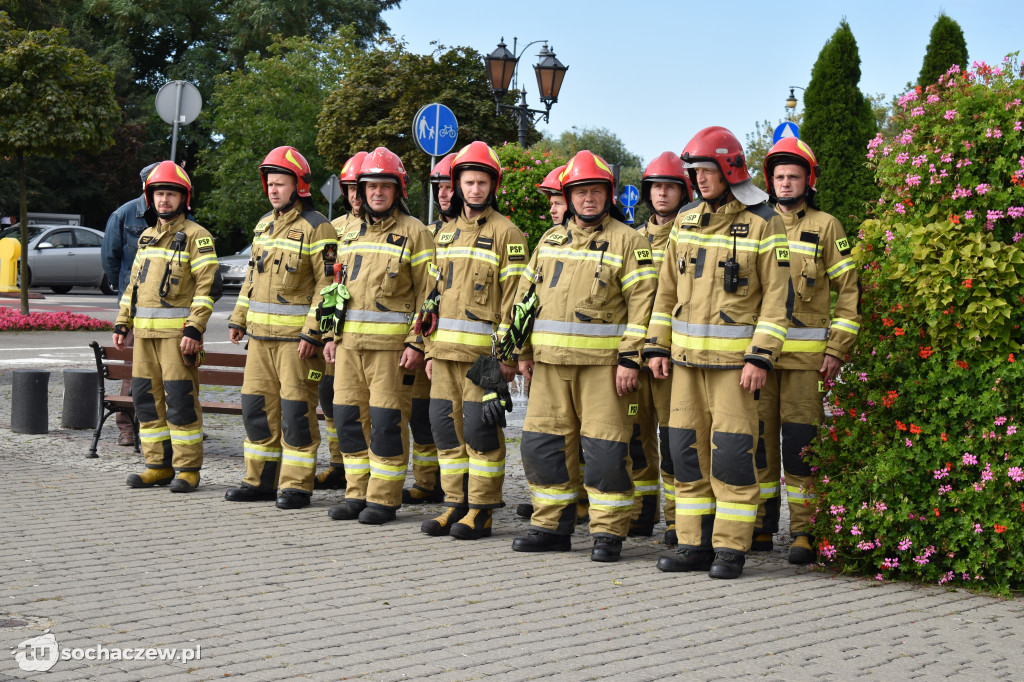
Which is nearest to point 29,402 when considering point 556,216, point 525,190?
point 556,216

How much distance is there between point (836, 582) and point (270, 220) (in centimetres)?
460

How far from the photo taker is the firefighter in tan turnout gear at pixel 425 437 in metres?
8.28

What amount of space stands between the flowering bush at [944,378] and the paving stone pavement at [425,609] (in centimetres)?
27

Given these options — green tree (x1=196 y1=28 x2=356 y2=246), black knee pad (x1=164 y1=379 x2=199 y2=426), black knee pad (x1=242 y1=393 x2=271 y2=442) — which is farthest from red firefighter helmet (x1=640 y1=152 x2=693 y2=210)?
green tree (x1=196 y1=28 x2=356 y2=246)

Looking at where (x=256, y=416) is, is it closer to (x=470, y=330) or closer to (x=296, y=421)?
(x=296, y=421)

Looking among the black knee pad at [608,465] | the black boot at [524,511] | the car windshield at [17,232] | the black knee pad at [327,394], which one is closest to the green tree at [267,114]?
the car windshield at [17,232]

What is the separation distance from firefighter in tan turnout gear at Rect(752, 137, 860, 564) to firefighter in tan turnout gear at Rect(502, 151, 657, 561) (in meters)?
0.87

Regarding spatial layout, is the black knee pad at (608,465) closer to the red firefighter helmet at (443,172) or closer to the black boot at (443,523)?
the black boot at (443,523)

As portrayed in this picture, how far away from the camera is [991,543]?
5.99 m

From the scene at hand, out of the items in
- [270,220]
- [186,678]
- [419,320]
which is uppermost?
[270,220]

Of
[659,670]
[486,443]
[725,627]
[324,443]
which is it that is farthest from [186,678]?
[324,443]

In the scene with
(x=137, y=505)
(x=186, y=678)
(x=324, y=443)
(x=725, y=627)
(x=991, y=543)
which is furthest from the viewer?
(x=324, y=443)

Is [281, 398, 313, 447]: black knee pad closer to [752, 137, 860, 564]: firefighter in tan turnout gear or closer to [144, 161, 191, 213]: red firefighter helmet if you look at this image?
[144, 161, 191, 213]: red firefighter helmet

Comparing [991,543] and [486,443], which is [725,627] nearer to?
[991,543]
